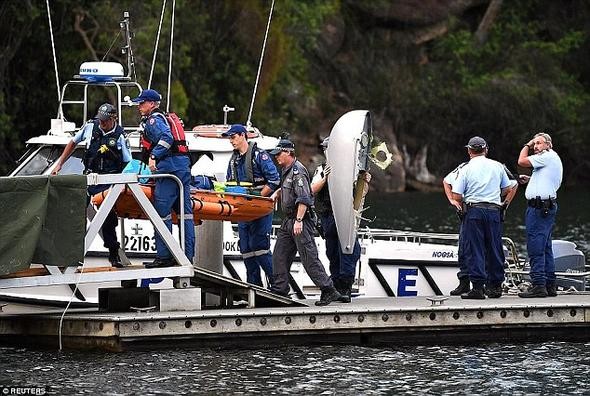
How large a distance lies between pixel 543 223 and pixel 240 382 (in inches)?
186

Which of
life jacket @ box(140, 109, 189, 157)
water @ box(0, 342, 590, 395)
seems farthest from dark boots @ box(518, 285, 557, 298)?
life jacket @ box(140, 109, 189, 157)

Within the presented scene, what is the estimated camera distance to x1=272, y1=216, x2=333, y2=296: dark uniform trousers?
1700cm

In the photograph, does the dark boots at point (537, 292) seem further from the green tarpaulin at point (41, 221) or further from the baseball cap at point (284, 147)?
the green tarpaulin at point (41, 221)

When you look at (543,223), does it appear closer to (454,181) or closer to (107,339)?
(454,181)

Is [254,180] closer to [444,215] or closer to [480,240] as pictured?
[480,240]

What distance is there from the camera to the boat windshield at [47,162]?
1836 centimetres

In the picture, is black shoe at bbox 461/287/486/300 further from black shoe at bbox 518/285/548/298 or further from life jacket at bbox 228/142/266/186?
life jacket at bbox 228/142/266/186

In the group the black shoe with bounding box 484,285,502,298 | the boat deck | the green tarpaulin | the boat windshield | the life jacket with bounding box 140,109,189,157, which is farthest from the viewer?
the boat windshield

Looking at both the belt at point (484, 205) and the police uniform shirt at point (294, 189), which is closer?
the police uniform shirt at point (294, 189)

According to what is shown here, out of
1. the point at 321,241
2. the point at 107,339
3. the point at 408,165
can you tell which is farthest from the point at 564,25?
the point at 107,339

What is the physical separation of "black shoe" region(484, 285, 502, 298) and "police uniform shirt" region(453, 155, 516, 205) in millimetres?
1082

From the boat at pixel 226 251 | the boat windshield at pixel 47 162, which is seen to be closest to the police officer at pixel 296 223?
the boat at pixel 226 251

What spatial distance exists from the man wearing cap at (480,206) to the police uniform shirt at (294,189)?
1829 mm

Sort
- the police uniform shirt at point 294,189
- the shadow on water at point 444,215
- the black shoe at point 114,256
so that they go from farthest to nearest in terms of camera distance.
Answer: the shadow on water at point 444,215
the black shoe at point 114,256
the police uniform shirt at point 294,189
